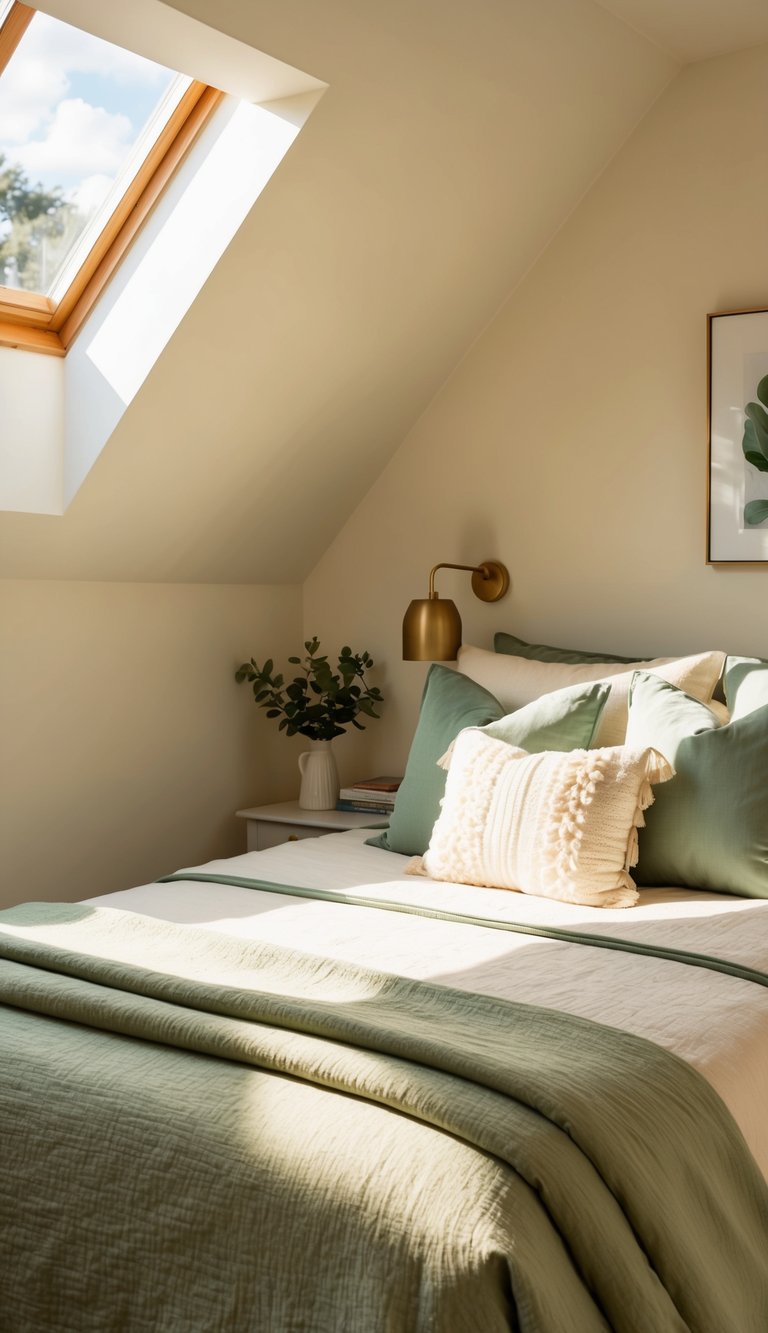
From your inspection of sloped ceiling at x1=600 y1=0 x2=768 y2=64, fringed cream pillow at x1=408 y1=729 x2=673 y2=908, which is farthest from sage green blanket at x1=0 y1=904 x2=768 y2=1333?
sloped ceiling at x1=600 y1=0 x2=768 y2=64

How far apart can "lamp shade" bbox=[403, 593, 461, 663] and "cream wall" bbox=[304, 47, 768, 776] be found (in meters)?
0.35

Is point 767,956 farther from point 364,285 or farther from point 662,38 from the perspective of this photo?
point 662,38

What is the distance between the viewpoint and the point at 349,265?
121 inches

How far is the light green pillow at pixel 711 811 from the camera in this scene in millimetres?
2469

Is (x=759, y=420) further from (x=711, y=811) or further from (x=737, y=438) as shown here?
(x=711, y=811)

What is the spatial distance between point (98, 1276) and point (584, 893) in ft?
4.07

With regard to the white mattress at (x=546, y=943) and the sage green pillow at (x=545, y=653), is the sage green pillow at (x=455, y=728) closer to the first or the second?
the white mattress at (x=546, y=943)

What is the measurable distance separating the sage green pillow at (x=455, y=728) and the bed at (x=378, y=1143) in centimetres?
78

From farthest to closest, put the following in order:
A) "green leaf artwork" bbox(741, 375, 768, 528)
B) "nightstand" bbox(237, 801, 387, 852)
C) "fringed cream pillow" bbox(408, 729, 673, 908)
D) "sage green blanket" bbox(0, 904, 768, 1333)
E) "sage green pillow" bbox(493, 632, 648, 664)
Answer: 1. "nightstand" bbox(237, 801, 387, 852)
2. "sage green pillow" bbox(493, 632, 648, 664)
3. "green leaf artwork" bbox(741, 375, 768, 528)
4. "fringed cream pillow" bbox(408, 729, 673, 908)
5. "sage green blanket" bbox(0, 904, 768, 1333)

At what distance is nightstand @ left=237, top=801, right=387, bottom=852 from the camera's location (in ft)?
11.4

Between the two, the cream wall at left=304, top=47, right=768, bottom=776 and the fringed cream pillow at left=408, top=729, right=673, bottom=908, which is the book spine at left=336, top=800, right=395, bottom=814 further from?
the fringed cream pillow at left=408, top=729, right=673, bottom=908

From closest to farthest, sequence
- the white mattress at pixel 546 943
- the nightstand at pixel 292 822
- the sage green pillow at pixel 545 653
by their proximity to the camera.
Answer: the white mattress at pixel 546 943 → the sage green pillow at pixel 545 653 → the nightstand at pixel 292 822

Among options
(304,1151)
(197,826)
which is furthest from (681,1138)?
(197,826)

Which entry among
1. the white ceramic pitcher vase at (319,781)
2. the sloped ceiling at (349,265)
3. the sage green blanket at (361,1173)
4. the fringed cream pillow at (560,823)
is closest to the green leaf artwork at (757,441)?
the sloped ceiling at (349,265)
